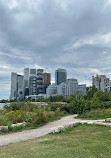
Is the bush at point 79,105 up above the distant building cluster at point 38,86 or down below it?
below

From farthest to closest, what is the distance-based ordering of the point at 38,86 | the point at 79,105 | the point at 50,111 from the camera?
the point at 38,86
the point at 79,105
the point at 50,111

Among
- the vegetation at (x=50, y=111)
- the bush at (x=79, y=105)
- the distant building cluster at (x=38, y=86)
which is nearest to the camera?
the vegetation at (x=50, y=111)

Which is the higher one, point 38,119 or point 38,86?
point 38,86

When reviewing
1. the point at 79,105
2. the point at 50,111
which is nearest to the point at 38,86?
A: the point at 79,105

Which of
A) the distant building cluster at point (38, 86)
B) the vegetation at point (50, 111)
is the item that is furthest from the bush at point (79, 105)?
the distant building cluster at point (38, 86)

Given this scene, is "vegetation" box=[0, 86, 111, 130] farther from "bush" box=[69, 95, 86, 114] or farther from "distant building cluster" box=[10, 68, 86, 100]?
"distant building cluster" box=[10, 68, 86, 100]

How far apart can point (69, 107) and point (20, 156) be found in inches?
782

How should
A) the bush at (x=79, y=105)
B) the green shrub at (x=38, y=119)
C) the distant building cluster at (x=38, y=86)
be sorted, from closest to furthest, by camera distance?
the green shrub at (x=38, y=119) < the bush at (x=79, y=105) < the distant building cluster at (x=38, y=86)

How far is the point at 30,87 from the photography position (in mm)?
113938

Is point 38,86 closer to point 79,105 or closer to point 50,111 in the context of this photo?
point 79,105

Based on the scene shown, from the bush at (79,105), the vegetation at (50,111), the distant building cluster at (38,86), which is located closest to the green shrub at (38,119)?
the vegetation at (50,111)

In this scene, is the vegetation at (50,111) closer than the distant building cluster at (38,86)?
Yes

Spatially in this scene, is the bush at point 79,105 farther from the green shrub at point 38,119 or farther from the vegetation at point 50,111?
the green shrub at point 38,119

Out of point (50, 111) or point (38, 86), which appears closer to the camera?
point (50, 111)
